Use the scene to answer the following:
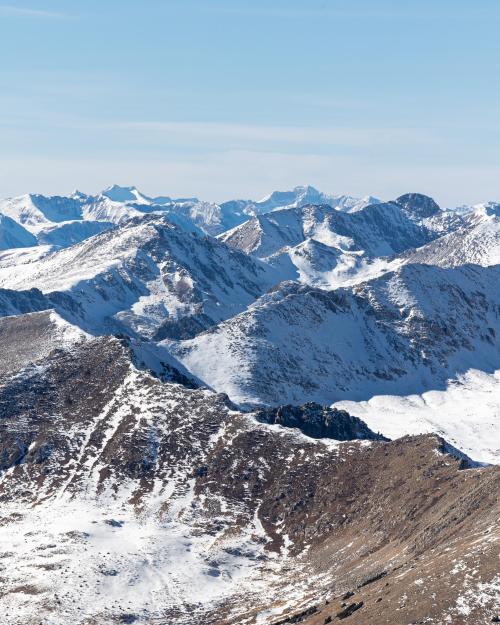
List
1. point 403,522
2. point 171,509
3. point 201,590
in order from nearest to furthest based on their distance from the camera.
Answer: point 201,590
point 403,522
point 171,509

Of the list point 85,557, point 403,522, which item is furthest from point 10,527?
point 403,522

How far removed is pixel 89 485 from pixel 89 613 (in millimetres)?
48989

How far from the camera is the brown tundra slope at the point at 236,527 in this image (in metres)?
119

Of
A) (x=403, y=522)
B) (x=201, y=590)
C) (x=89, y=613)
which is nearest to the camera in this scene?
(x=89, y=613)

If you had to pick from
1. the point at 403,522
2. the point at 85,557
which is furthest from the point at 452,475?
the point at 85,557

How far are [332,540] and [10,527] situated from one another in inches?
2044

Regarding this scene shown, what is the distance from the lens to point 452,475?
532 feet

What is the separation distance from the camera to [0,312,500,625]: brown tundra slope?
119188 millimetres

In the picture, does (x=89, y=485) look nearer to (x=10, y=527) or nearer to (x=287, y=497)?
(x=10, y=527)

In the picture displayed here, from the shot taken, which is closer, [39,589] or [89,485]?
[39,589]

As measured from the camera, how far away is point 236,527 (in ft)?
545

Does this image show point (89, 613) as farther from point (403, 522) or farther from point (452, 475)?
point (452, 475)

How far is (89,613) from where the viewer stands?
434 feet

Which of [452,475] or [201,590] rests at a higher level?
[452,475]
